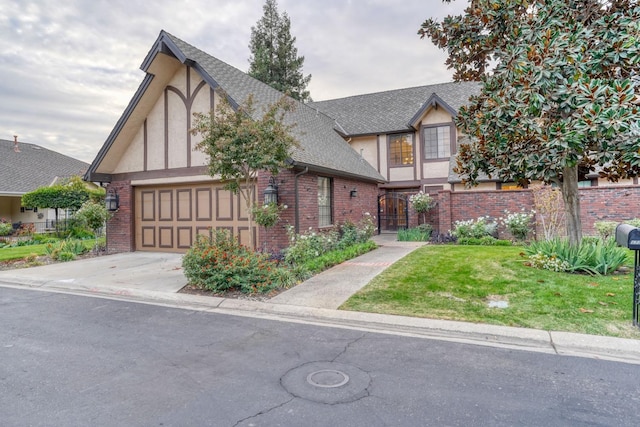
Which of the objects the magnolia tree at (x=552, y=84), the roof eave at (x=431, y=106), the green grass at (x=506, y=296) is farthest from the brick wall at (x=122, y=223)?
the roof eave at (x=431, y=106)

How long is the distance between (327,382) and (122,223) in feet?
42.5

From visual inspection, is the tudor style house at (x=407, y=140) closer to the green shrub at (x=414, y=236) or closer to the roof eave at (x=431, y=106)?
the roof eave at (x=431, y=106)

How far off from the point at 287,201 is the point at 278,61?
27312 millimetres

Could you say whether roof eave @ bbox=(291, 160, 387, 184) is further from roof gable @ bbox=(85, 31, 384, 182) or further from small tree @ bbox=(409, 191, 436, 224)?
small tree @ bbox=(409, 191, 436, 224)

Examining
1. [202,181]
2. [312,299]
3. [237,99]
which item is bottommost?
[312,299]

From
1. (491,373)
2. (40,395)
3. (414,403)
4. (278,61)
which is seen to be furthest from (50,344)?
(278,61)

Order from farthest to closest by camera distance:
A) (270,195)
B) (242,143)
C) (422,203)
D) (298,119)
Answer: (422,203) → (298,119) → (270,195) → (242,143)

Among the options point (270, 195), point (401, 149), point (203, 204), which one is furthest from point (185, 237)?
point (401, 149)

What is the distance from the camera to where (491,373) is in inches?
156

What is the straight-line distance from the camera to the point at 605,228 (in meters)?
12.0

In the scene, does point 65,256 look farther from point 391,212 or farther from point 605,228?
point 605,228

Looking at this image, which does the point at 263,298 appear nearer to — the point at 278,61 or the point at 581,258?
the point at 581,258

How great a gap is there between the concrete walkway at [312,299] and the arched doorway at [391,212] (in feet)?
23.5

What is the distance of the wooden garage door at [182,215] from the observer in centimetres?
1240
